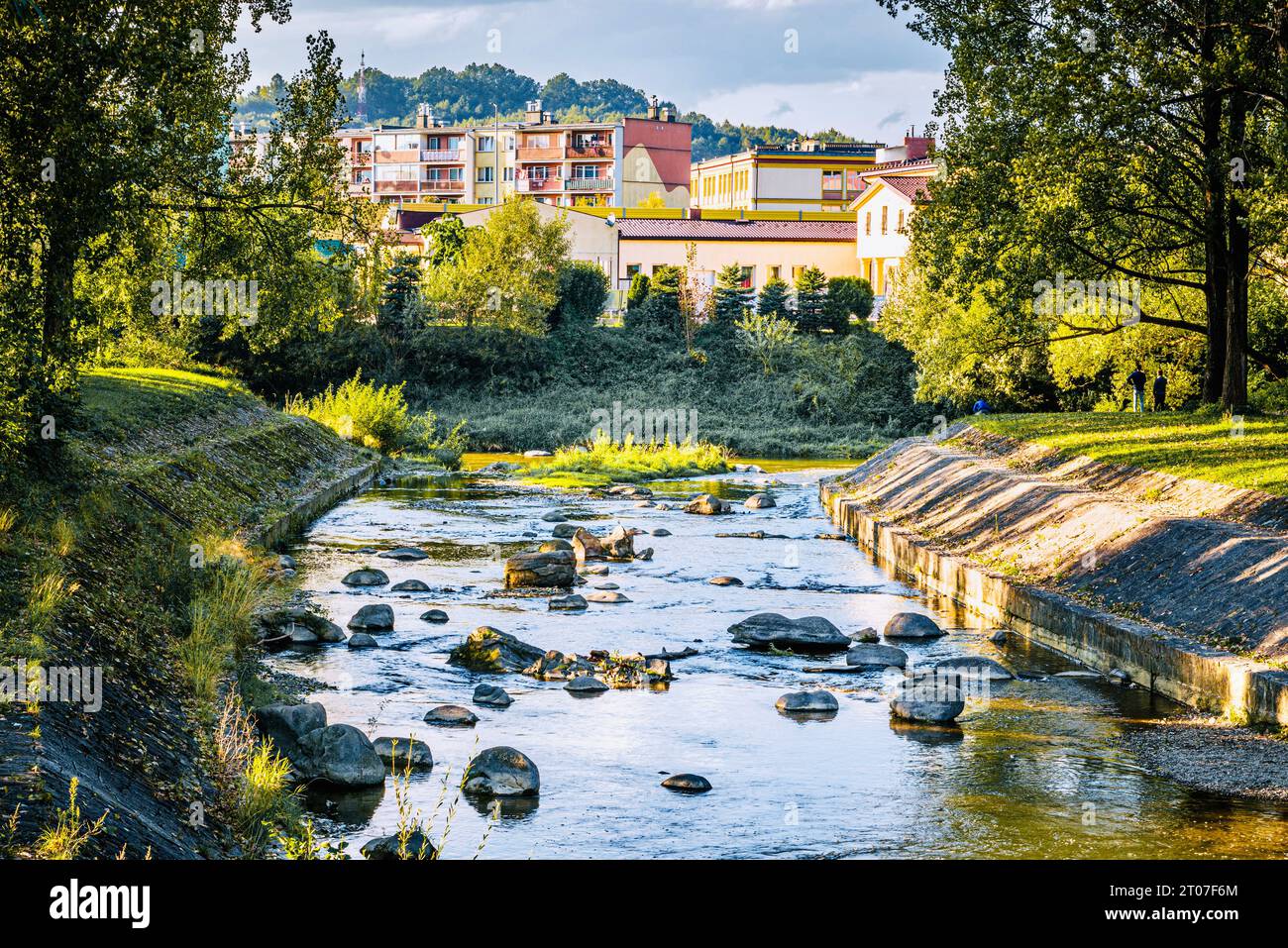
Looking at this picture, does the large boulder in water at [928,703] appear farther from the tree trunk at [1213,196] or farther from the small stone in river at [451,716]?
the tree trunk at [1213,196]

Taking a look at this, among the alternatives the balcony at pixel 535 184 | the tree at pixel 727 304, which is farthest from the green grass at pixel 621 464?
the balcony at pixel 535 184

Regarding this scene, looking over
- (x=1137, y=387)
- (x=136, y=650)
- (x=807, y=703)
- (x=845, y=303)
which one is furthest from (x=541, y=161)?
(x=136, y=650)

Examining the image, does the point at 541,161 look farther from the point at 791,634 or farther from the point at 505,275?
the point at 791,634

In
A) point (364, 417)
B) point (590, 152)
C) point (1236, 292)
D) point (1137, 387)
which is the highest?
point (590, 152)

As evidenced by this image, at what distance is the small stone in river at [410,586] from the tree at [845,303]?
46.3 metres

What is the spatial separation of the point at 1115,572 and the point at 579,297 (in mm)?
50784

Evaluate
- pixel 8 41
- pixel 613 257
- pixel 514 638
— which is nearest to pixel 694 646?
pixel 514 638

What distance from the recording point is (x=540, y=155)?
111 meters

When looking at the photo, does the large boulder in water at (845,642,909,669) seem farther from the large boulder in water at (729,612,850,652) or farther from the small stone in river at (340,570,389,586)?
the small stone in river at (340,570,389,586)

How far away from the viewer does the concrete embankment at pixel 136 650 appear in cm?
826

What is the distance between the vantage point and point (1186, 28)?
1012 inches

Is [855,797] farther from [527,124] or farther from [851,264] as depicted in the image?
[527,124]

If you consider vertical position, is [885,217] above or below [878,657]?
above

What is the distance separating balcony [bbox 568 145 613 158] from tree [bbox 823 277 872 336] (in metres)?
42.7
